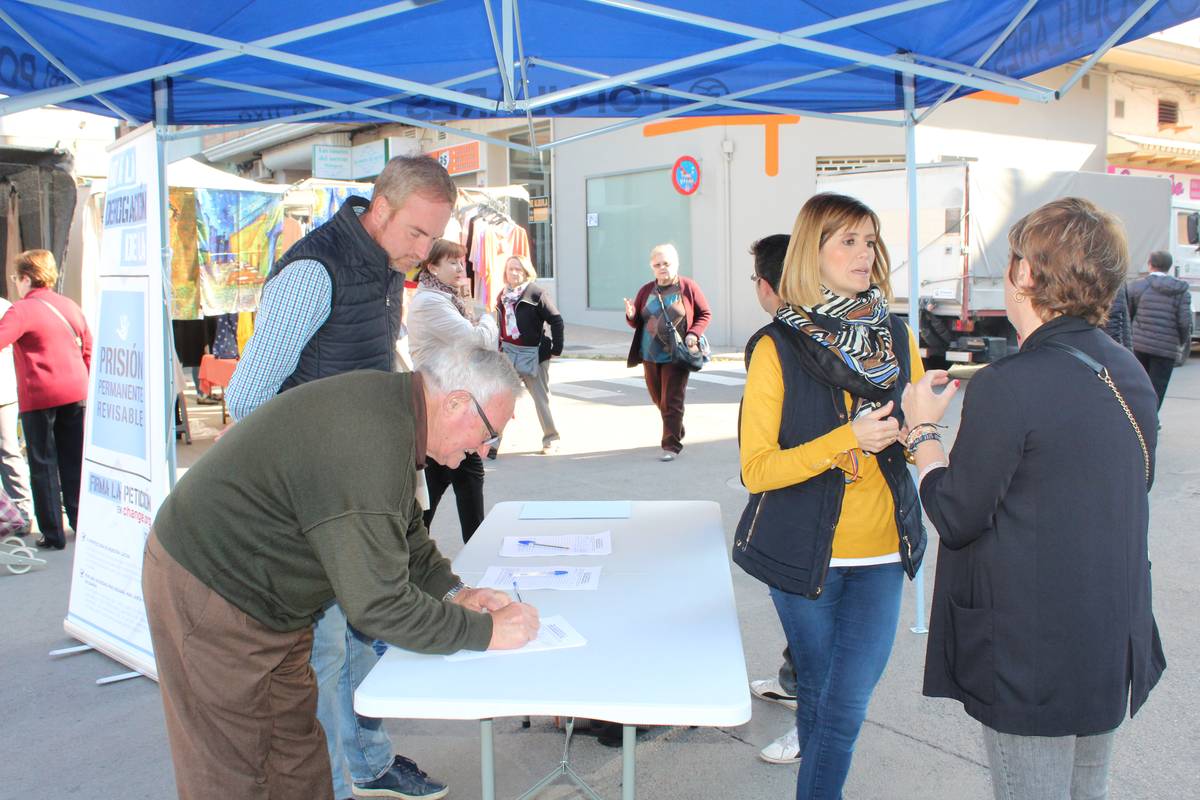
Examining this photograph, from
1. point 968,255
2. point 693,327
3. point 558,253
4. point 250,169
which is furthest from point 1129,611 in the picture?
point 250,169

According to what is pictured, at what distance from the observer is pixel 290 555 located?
196 cm

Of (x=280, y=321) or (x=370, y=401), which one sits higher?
(x=280, y=321)

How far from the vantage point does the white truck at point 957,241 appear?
1158cm

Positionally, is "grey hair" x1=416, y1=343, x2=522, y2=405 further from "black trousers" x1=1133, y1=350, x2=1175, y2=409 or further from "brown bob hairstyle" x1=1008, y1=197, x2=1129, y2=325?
"black trousers" x1=1133, y1=350, x2=1175, y2=409

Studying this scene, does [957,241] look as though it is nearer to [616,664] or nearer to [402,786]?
[402,786]

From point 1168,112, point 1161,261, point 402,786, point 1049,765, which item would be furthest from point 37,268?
point 1168,112

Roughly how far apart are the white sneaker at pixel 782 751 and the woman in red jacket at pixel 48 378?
4204mm

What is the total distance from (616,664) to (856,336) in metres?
0.99

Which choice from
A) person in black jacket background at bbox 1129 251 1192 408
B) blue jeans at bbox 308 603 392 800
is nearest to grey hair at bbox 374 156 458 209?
blue jeans at bbox 308 603 392 800

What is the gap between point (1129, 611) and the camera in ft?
6.04

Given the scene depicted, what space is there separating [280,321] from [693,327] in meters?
5.21

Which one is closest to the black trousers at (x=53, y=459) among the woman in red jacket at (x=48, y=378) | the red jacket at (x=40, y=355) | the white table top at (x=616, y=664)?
the woman in red jacket at (x=48, y=378)

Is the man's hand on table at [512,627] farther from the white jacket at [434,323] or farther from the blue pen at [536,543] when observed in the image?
the white jacket at [434,323]

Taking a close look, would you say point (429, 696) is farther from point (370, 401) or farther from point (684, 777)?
point (684, 777)
